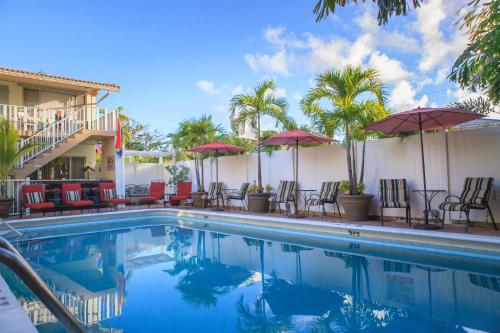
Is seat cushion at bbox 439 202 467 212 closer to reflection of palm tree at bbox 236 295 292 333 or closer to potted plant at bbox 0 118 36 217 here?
reflection of palm tree at bbox 236 295 292 333

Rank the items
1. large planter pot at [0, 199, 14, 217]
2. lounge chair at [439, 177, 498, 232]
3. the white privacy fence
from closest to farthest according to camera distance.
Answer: lounge chair at [439, 177, 498, 232]
the white privacy fence
large planter pot at [0, 199, 14, 217]

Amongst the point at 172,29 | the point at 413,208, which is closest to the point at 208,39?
the point at 172,29

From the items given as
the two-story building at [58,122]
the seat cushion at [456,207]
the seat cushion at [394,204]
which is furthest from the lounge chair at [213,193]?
the seat cushion at [456,207]

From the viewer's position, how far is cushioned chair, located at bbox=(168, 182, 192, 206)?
47.0 ft

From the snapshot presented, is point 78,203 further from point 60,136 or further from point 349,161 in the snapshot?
point 349,161

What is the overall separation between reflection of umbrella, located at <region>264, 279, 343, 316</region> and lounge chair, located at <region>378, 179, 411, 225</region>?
403 cm

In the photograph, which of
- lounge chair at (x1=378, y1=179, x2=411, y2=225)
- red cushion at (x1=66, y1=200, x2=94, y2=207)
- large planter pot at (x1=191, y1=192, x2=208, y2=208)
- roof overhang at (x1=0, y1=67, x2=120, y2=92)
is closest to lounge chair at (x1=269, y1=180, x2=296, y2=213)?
lounge chair at (x1=378, y1=179, x2=411, y2=225)

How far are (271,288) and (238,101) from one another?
8091 mm

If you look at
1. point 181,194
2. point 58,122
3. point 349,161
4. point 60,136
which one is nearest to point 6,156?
point 60,136

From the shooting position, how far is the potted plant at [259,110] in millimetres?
11844

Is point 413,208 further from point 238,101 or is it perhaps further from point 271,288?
point 238,101

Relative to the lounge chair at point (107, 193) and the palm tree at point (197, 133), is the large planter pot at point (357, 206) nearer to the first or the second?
the palm tree at point (197, 133)

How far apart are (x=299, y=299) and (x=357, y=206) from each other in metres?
4.99

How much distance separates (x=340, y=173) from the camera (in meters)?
10.4
